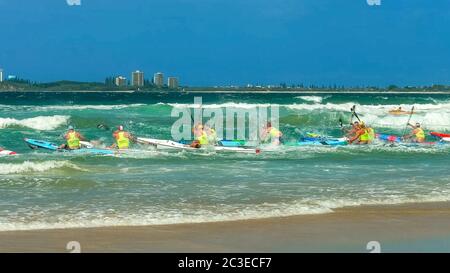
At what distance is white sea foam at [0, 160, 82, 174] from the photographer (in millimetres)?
15496

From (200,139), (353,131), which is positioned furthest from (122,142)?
(353,131)

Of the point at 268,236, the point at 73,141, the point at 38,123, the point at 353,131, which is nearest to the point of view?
the point at 268,236

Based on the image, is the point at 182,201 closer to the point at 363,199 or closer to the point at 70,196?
the point at 70,196

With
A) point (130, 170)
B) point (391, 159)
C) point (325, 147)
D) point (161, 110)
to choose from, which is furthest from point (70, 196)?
point (161, 110)

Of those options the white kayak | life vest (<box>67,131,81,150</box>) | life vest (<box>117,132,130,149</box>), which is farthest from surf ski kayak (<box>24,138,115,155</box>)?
the white kayak

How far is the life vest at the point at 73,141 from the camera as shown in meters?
20.8

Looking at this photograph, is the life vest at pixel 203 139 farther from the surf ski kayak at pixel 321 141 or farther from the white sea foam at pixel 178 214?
the white sea foam at pixel 178 214

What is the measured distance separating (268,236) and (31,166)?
323 inches

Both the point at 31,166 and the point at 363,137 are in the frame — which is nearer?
the point at 31,166

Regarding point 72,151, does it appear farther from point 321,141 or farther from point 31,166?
point 321,141

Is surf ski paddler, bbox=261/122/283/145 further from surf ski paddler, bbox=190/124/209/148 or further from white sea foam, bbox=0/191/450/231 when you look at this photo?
white sea foam, bbox=0/191/450/231

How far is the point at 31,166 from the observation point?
52.0 feet

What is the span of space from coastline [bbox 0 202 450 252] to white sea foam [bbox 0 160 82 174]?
6.44 meters

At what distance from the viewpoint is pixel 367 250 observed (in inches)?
324
